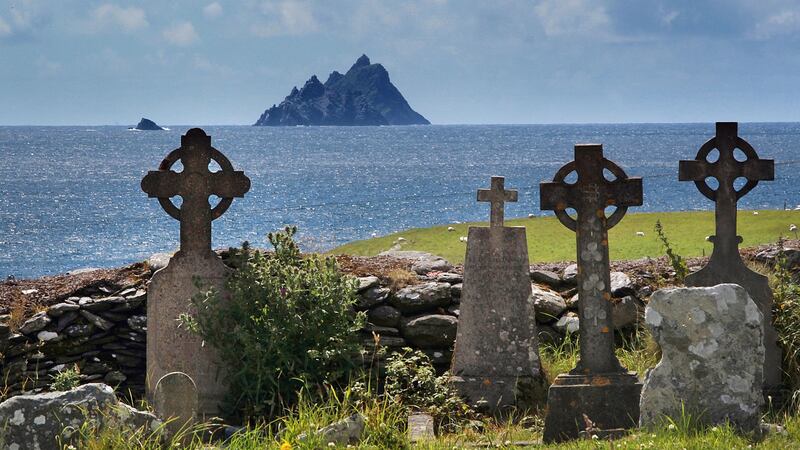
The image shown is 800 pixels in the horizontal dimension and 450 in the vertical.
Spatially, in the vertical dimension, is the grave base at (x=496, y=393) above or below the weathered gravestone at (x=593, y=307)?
below

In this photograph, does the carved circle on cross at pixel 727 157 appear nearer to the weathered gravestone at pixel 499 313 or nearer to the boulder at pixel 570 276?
the weathered gravestone at pixel 499 313

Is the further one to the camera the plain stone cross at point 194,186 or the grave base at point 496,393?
the plain stone cross at point 194,186

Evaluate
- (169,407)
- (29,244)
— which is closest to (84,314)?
(169,407)

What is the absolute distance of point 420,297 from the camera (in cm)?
1188

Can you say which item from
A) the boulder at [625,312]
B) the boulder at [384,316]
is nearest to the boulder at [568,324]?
the boulder at [625,312]

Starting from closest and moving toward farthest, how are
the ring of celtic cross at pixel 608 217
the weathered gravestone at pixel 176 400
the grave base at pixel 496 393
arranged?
1. the weathered gravestone at pixel 176 400
2. the ring of celtic cross at pixel 608 217
3. the grave base at pixel 496 393

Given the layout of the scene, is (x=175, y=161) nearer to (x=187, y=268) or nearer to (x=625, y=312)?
(x=187, y=268)

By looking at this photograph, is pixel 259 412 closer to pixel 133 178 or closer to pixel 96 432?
pixel 96 432

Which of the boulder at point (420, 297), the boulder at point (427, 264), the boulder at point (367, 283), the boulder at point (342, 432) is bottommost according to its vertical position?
the boulder at point (342, 432)

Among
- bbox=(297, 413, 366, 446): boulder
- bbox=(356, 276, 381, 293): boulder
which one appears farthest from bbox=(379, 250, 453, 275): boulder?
bbox=(297, 413, 366, 446): boulder

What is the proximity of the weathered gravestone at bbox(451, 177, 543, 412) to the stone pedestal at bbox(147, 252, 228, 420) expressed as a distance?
2.42 metres

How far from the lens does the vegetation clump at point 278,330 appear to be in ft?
32.8

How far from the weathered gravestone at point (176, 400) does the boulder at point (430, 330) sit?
3.74 metres

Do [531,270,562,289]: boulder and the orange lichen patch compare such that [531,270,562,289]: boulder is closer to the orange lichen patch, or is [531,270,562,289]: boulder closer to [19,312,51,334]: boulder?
the orange lichen patch
